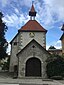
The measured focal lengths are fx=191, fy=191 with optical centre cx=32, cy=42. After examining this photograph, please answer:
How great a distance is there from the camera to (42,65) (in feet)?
103

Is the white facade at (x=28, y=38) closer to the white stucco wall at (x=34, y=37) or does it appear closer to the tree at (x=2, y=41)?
the white stucco wall at (x=34, y=37)

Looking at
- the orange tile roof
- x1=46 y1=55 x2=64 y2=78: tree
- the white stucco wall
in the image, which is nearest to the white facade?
the white stucco wall

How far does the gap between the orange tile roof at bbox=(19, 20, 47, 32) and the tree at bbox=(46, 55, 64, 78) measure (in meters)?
11.9

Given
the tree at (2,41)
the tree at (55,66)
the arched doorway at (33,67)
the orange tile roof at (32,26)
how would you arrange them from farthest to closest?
1. the orange tile roof at (32,26)
2. the tree at (2,41)
3. the arched doorway at (33,67)
4. the tree at (55,66)

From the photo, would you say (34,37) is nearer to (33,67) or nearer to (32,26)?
(32,26)

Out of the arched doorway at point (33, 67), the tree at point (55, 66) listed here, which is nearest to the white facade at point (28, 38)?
the arched doorway at point (33, 67)

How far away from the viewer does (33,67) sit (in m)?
31.7

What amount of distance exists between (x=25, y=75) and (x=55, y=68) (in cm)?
498

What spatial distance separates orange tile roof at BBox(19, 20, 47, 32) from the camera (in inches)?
1638

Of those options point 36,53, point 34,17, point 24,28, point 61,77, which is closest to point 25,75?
point 36,53

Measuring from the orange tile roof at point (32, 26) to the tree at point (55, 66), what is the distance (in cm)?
1187

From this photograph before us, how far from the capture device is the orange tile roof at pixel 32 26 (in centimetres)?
4159

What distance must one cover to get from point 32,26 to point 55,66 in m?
14.8

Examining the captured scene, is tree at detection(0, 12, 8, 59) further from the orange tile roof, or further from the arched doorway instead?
the arched doorway
